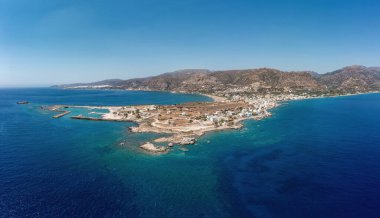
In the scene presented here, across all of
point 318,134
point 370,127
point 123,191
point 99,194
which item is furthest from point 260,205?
point 370,127

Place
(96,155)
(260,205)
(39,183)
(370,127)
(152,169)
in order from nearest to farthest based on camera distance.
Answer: (260,205) → (39,183) → (152,169) → (96,155) → (370,127)

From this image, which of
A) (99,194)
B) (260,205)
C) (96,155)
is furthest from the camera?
(96,155)

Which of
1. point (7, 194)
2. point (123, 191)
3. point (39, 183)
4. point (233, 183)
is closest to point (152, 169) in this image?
point (123, 191)

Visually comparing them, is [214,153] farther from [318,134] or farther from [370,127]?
[370,127]

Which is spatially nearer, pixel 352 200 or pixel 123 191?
pixel 352 200

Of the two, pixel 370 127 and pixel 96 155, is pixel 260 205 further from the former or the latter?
pixel 370 127

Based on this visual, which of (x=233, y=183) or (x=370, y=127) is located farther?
(x=370, y=127)
